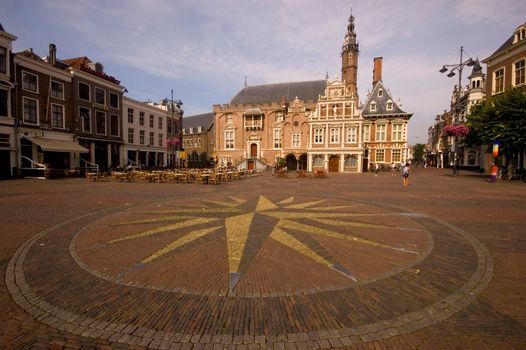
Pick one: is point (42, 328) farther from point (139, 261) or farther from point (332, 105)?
point (332, 105)

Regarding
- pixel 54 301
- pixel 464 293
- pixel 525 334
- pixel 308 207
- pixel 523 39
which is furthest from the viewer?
pixel 523 39

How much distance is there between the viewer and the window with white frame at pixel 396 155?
40.3m

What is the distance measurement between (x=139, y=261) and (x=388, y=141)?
43.3m

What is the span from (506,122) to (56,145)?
133 ft

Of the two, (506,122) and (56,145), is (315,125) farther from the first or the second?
(56,145)

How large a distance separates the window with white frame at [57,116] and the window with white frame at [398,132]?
148ft

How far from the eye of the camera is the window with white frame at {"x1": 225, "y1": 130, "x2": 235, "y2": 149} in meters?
45.5

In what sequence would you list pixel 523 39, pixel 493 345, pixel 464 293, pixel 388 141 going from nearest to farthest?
1. pixel 493 345
2. pixel 464 293
3. pixel 523 39
4. pixel 388 141

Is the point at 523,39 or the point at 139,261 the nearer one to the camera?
the point at 139,261

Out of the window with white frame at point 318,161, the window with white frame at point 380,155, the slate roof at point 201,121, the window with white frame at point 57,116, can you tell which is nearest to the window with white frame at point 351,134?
the window with white frame at point 318,161

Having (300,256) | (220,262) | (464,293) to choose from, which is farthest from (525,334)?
(220,262)

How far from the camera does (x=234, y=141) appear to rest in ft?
149

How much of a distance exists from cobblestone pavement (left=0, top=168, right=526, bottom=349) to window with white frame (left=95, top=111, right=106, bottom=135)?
27256 millimetres

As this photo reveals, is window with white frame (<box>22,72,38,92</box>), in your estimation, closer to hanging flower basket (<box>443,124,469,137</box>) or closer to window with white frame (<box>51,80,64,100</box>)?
window with white frame (<box>51,80,64,100</box>)
